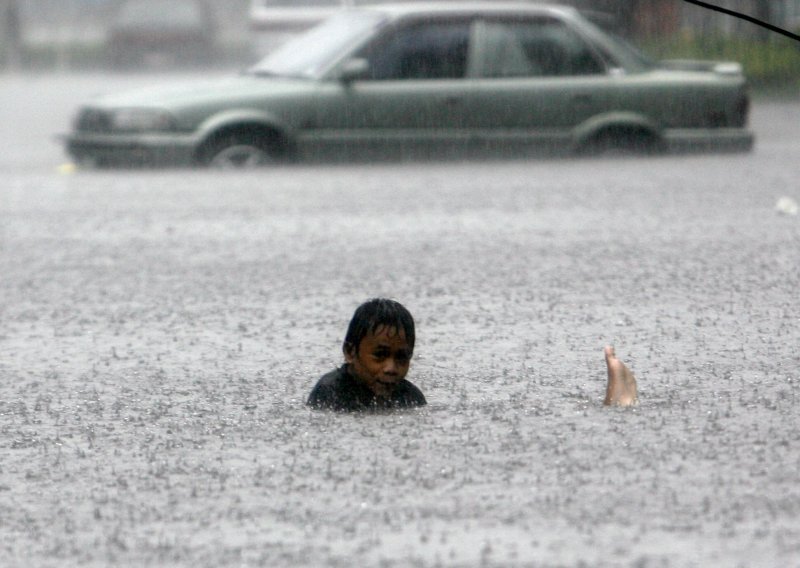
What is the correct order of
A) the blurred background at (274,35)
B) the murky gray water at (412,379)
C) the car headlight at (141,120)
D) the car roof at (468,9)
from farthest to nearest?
the blurred background at (274,35) → the car roof at (468,9) → the car headlight at (141,120) → the murky gray water at (412,379)

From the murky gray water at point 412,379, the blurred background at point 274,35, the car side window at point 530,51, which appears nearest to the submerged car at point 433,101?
the car side window at point 530,51

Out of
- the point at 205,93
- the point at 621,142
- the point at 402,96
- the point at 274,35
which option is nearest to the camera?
the point at 205,93

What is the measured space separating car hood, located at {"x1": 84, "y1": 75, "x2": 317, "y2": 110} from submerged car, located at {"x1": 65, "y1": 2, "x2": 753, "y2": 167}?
0.02 m

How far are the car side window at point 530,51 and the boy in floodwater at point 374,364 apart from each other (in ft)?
29.5

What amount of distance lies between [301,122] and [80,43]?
37.8m

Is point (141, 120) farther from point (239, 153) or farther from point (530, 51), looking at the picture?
point (530, 51)

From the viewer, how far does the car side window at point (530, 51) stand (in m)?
14.3

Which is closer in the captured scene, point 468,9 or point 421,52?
point 421,52

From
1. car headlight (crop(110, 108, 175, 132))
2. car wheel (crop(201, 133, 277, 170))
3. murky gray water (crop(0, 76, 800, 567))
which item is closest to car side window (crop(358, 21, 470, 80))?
car wheel (crop(201, 133, 277, 170))

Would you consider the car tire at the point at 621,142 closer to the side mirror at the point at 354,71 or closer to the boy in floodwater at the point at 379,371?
the side mirror at the point at 354,71

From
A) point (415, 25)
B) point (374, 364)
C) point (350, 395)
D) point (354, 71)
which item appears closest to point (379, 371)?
point (374, 364)

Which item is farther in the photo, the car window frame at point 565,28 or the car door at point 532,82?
Result: the car window frame at point 565,28

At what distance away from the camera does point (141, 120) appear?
44.2ft

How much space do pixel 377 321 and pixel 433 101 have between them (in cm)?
880
